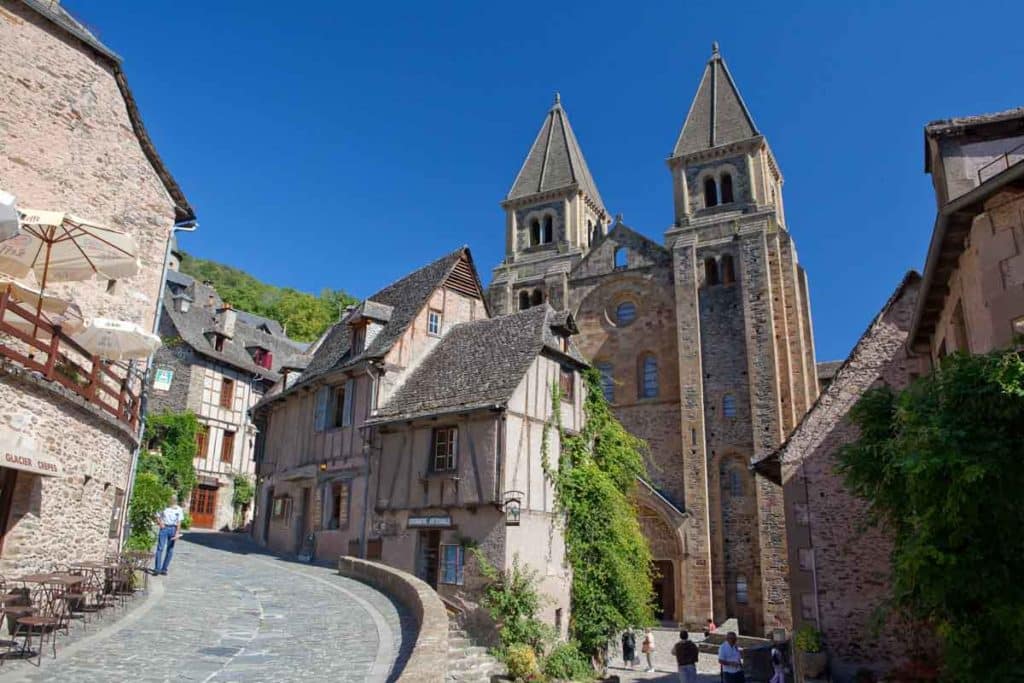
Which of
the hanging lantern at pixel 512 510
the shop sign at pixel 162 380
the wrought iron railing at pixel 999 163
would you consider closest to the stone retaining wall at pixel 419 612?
the hanging lantern at pixel 512 510

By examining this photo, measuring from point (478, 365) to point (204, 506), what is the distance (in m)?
17.7

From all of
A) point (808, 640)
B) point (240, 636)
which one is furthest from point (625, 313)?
point (240, 636)

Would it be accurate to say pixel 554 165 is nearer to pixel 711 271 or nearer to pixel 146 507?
pixel 711 271

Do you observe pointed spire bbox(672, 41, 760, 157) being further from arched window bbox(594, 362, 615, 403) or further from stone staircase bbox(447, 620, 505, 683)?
stone staircase bbox(447, 620, 505, 683)

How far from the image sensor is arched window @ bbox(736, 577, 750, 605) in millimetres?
25186

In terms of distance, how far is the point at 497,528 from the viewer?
15.9 m

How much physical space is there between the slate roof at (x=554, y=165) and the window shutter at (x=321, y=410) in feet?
63.2

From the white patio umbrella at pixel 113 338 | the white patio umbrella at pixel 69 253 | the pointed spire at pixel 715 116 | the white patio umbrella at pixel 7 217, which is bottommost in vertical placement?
the white patio umbrella at pixel 113 338

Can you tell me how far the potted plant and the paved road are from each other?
6.92 metres

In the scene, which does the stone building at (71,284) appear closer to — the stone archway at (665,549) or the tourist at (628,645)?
the tourist at (628,645)

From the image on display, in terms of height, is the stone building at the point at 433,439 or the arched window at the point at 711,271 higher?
the arched window at the point at 711,271

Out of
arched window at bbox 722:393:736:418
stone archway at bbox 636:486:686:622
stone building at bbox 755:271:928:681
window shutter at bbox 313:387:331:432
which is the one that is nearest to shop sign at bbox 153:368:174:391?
window shutter at bbox 313:387:331:432

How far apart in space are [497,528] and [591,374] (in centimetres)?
574

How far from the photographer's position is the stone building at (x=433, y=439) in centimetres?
1642
